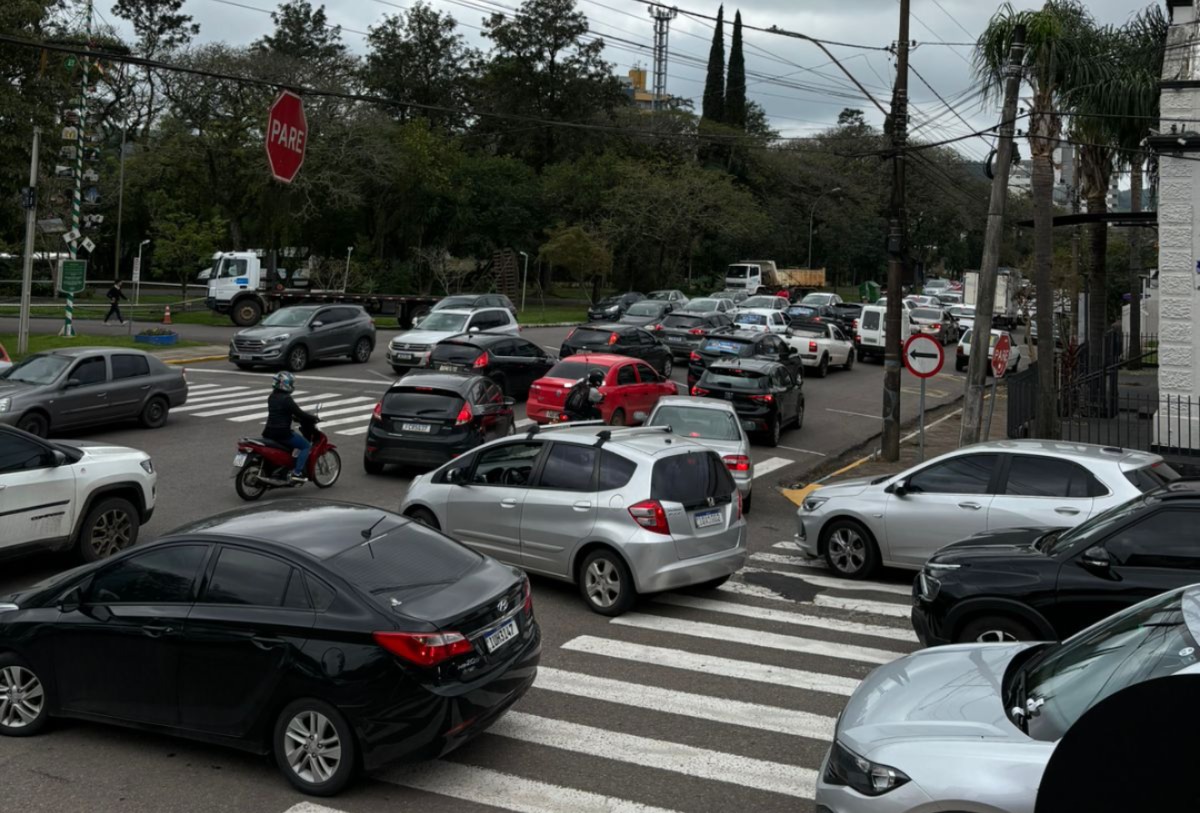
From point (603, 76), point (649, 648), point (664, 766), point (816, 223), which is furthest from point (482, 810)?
point (816, 223)

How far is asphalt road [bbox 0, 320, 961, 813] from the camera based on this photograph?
6.75 metres

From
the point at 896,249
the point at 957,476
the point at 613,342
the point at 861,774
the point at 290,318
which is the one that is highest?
the point at 896,249

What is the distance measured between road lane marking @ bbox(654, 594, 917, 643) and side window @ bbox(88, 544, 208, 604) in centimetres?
549

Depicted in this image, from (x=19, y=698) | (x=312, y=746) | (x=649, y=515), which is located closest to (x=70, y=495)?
(x=19, y=698)

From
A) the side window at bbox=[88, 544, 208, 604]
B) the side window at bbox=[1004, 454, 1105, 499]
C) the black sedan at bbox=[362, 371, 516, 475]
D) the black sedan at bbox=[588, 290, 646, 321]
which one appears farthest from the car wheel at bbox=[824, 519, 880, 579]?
the black sedan at bbox=[588, 290, 646, 321]

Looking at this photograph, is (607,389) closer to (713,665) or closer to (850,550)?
(850,550)

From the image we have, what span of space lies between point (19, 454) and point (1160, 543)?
1004cm

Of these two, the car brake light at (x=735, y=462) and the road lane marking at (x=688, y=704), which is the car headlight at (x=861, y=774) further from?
the car brake light at (x=735, y=462)

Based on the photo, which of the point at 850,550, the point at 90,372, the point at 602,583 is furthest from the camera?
the point at 90,372

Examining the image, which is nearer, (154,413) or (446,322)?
(154,413)

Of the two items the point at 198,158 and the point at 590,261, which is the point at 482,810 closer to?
the point at 198,158

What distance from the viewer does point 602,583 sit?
35.8 ft

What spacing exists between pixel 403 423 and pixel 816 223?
7919 centimetres

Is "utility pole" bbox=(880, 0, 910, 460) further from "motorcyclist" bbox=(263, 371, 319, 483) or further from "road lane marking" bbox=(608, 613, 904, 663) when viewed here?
"road lane marking" bbox=(608, 613, 904, 663)
